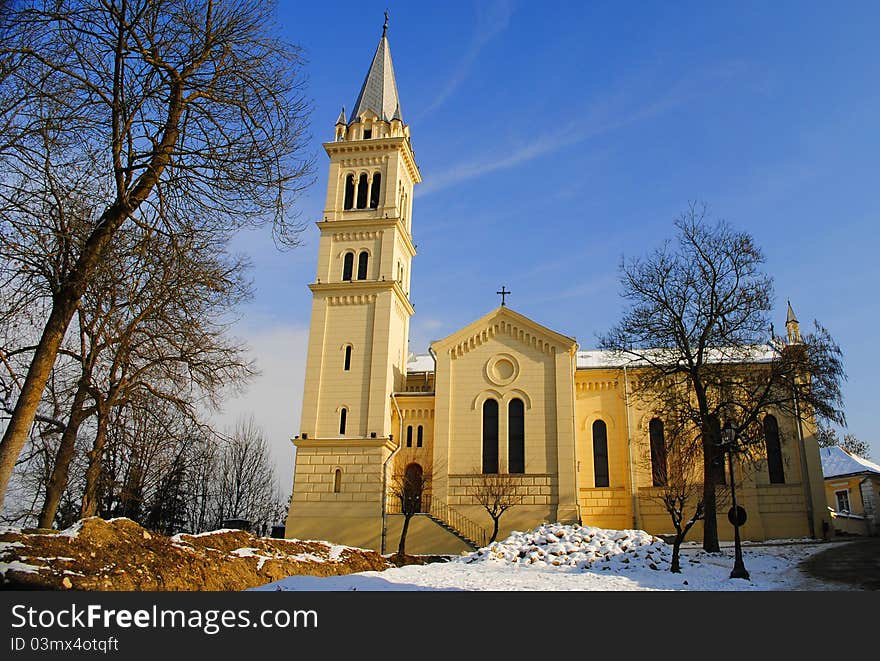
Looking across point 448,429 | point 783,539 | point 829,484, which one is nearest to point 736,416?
point 783,539

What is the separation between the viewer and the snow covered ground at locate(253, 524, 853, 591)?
18.0m

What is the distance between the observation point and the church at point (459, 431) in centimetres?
3450

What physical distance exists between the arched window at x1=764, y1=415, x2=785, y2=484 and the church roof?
92.8ft

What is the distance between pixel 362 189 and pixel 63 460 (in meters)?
26.4

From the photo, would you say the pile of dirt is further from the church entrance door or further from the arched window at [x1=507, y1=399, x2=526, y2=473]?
the arched window at [x1=507, y1=399, x2=526, y2=473]

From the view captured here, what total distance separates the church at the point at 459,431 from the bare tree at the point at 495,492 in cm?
14

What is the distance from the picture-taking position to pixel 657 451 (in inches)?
1425

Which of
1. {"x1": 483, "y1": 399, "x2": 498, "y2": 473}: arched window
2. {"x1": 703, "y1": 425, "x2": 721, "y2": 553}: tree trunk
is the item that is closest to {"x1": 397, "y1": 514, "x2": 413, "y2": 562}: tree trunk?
{"x1": 483, "y1": 399, "x2": 498, "y2": 473}: arched window

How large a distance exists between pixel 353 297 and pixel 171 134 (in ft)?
87.6

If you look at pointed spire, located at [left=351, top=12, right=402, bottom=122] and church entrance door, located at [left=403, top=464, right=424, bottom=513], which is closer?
church entrance door, located at [left=403, top=464, right=424, bottom=513]

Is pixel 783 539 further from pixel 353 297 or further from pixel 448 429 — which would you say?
pixel 353 297

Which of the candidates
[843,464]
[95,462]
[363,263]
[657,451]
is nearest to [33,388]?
[95,462]

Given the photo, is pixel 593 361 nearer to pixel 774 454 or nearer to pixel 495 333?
pixel 495 333

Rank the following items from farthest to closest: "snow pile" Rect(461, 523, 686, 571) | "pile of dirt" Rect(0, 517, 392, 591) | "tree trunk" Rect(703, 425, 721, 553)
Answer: "tree trunk" Rect(703, 425, 721, 553)
"snow pile" Rect(461, 523, 686, 571)
"pile of dirt" Rect(0, 517, 392, 591)
